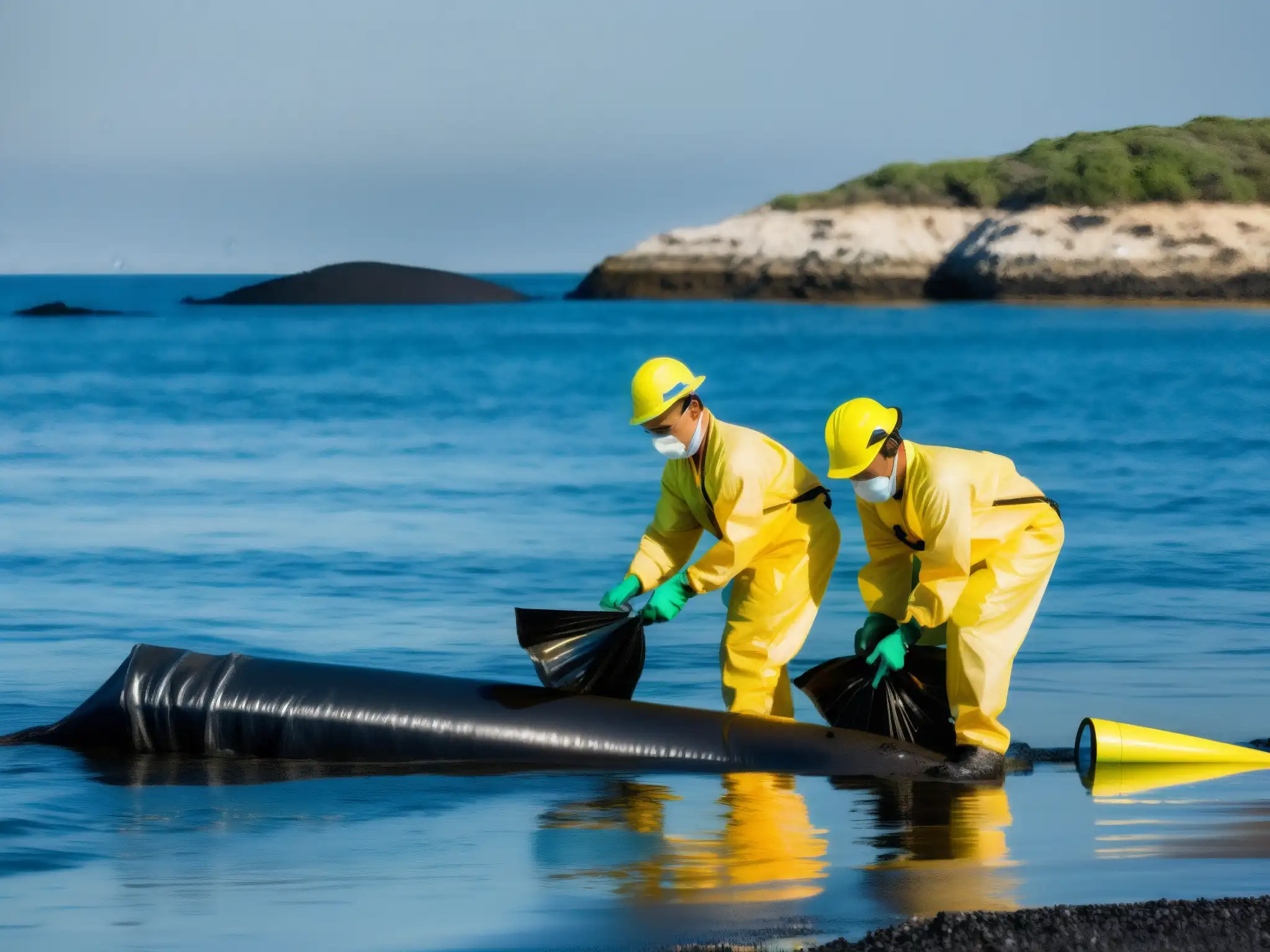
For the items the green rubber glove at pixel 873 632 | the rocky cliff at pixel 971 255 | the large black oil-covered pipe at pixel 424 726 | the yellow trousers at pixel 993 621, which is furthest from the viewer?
the rocky cliff at pixel 971 255

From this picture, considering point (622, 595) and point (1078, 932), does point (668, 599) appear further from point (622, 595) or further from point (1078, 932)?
point (1078, 932)

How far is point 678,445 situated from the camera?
752 centimetres

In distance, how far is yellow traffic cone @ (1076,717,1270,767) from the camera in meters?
7.92

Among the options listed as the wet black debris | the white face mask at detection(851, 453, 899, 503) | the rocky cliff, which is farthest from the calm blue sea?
the rocky cliff

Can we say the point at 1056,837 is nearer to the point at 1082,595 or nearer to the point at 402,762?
the point at 402,762

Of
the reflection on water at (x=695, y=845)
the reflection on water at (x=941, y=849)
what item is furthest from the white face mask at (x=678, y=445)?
the reflection on water at (x=941, y=849)

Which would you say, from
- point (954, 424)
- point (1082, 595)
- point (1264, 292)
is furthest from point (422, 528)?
point (1264, 292)

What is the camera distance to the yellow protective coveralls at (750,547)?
24.7 feet

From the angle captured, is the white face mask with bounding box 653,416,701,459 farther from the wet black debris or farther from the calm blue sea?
the wet black debris

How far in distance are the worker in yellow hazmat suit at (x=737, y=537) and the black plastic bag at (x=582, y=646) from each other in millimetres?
130

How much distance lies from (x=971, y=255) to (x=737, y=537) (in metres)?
95.2

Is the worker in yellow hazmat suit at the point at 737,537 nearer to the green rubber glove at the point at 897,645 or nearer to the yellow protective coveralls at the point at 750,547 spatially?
the yellow protective coveralls at the point at 750,547

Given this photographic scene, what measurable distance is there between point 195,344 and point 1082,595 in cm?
6912

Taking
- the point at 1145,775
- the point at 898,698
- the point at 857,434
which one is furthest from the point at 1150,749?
the point at 857,434
